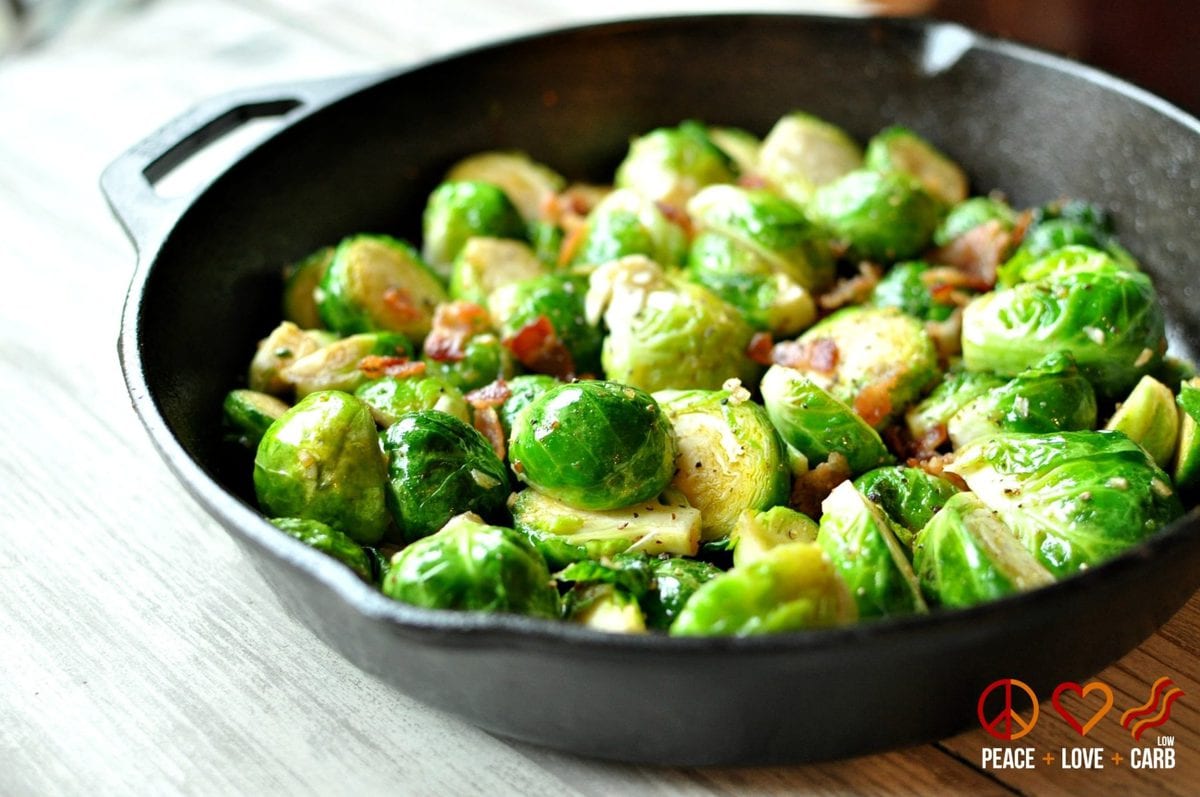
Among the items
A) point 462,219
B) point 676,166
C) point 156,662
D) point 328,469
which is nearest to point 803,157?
point 676,166

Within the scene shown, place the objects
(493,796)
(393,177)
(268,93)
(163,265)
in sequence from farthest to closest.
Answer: (393,177), (268,93), (163,265), (493,796)

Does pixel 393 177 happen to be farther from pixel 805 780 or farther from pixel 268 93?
pixel 805 780

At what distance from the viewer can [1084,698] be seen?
89.1 inches

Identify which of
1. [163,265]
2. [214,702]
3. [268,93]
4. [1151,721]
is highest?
[268,93]

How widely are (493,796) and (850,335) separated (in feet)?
4.59

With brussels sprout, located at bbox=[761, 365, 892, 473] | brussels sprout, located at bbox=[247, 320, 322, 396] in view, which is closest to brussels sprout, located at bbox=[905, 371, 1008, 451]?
brussels sprout, located at bbox=[761, 365, 892, 473]

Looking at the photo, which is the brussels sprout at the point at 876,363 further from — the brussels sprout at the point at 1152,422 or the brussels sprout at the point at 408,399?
the brussels sprout at the point at 408,399

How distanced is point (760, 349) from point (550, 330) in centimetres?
51

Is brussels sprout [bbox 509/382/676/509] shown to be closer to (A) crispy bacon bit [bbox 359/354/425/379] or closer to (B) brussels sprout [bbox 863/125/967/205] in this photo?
(A) crispy bacon bit [bbox 359/354/425/379]

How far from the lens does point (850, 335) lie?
289cm

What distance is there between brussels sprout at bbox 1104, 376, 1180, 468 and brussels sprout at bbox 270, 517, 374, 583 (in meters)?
1.59

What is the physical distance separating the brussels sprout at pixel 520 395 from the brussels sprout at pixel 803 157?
1.12 m

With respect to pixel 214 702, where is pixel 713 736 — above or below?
above

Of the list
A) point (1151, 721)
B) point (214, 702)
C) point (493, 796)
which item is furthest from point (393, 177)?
point (1151, 721)
